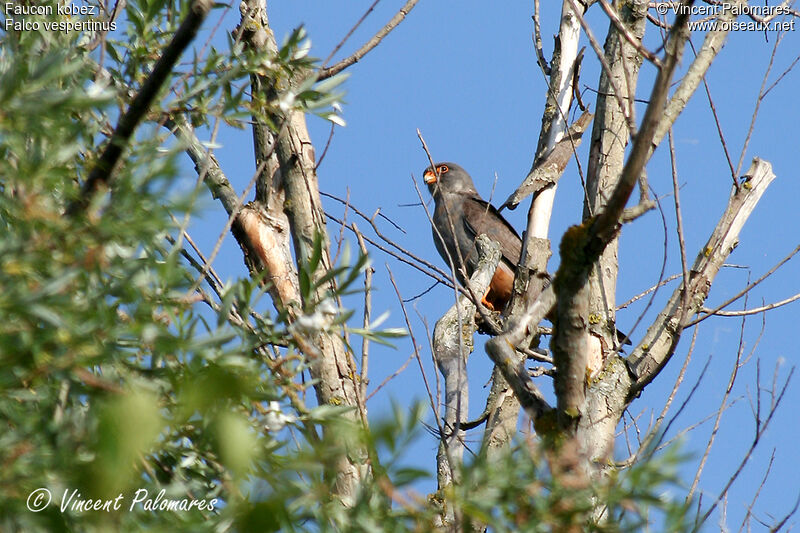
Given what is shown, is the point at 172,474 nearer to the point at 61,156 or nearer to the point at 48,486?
the point at 48,486

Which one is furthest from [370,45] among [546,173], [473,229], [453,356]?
[473,229]

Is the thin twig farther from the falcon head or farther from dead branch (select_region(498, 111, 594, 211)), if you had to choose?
the falcon head

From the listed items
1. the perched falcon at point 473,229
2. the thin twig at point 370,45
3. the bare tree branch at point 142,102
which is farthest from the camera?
the perched falcon at point 473,229

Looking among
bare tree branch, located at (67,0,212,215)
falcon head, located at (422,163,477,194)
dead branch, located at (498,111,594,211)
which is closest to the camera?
bare tree branch, located at (67,0,212,215)

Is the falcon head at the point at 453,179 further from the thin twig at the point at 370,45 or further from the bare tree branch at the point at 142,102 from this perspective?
the bare tree branch at the point at 142,102

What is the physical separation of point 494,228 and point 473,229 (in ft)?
0.71

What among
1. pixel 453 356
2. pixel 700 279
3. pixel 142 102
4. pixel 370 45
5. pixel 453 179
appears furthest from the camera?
pixel 453 179

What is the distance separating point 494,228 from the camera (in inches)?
330

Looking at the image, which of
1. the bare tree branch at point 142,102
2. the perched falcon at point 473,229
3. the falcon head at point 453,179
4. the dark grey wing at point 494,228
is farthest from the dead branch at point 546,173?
the bare tree branch at point 142,102

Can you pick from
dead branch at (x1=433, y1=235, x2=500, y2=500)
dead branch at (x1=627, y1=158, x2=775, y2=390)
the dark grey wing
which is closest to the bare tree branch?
dead branch at (x1=433, y1=235, x2=500, y2=500)

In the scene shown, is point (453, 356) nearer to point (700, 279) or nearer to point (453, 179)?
point (700, 279)

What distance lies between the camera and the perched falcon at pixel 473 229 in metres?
7.87

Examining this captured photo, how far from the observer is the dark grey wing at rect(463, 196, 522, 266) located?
27.2 feet

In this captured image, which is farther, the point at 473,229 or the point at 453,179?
the point at 453,179
